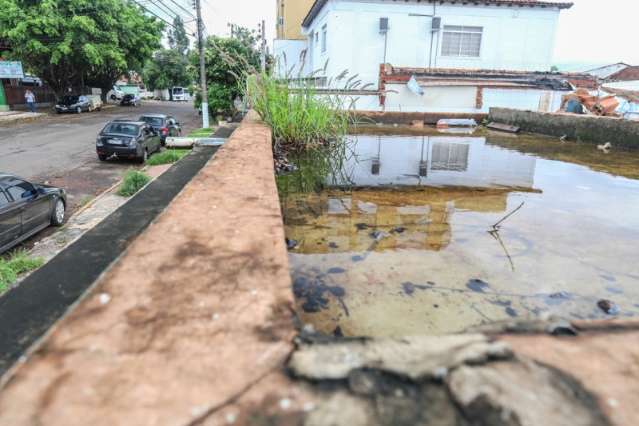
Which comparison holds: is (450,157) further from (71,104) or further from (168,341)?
(71,104)

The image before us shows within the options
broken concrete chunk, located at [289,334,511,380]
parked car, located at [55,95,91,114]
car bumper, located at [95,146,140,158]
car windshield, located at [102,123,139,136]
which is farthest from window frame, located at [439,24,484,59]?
parked car, located at [55,95,91,114]

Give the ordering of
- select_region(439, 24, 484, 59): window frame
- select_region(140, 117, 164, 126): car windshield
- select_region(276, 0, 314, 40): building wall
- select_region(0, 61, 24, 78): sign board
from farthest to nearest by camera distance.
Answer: select_region(276, 0, 314, 40): building wall < select_region(0, 61, 24, 78): sign board < select_region(439, 24, 484, 59): window frame < select_region(140, 117, 164, 126): car windshield

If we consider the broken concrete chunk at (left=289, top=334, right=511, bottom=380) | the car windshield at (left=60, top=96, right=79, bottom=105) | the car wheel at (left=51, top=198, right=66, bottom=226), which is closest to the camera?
the broken concrete chunk at (left=289, top=334, right=511, bottom=380)

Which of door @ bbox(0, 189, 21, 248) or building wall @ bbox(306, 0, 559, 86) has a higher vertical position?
building wall @ bbox(306, 0, 559, 86)

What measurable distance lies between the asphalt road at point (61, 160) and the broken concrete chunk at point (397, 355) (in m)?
10.2

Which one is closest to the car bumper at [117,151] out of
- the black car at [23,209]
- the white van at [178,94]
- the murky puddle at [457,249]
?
the black car at [23,209]

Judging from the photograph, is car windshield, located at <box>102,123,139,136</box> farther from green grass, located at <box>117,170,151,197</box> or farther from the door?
the door

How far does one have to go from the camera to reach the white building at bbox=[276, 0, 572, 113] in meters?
18.2

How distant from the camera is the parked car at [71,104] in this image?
95.2 ft

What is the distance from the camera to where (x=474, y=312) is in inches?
78.7

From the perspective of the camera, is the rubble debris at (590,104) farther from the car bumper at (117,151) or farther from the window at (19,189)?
the window at (19,189)

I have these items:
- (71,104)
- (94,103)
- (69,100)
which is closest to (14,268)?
(71,104)

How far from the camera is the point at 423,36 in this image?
18.9 metres

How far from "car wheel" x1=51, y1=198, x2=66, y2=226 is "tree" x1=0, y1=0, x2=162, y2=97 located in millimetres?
21470
